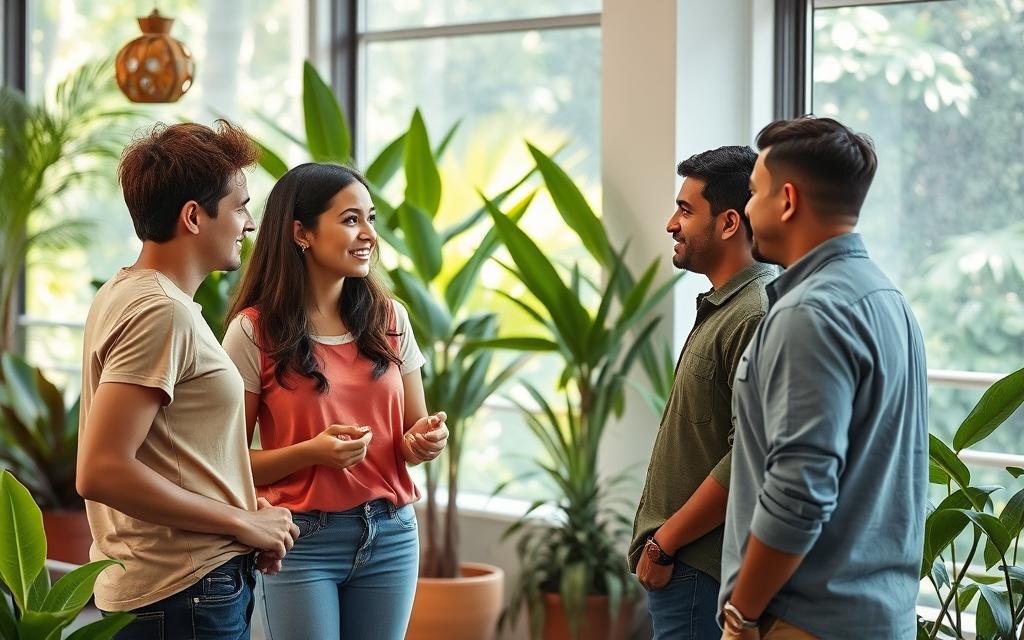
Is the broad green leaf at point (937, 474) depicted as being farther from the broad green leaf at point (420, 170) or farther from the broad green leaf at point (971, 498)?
the broad green leaf at point (420, 170)

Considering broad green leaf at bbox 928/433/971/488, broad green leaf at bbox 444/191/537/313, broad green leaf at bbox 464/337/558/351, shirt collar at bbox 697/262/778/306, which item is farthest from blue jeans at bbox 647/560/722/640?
broad green leaf at bbox 444/191/537/313

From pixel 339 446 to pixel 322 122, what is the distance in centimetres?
188

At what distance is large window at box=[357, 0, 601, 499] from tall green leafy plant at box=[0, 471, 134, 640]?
7.40 ft

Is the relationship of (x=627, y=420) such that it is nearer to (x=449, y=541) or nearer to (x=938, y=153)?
(x=449, y=541)

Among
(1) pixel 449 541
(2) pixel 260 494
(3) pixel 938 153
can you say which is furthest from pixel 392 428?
(3) pixel 938 153

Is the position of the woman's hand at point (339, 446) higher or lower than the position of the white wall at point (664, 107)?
lower

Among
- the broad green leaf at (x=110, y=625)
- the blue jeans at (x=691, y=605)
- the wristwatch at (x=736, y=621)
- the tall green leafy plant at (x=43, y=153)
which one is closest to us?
the wristwatch at (x=736, y=621)

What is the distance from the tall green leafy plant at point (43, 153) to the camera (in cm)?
495

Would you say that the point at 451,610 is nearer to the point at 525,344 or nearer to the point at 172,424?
the point at 525,344

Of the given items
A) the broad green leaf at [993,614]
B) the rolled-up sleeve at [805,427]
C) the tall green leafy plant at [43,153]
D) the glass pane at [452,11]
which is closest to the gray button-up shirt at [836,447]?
the rolled-up sleeve at [805,427]

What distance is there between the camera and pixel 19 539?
1.88m

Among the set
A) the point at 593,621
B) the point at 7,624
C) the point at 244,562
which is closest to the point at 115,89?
the point at 593,621

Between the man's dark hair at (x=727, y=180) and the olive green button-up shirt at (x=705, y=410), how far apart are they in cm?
11

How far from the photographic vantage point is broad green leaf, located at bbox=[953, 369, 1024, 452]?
7.21ft
